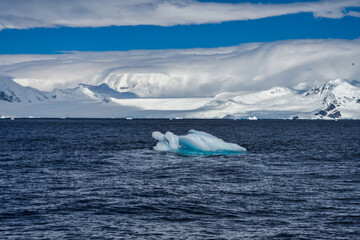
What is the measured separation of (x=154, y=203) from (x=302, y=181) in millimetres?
13078

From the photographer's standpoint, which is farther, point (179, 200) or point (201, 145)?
point (201, 145)

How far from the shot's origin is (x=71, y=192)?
3138 centimetres

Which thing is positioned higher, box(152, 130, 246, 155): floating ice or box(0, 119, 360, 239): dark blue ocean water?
box(152, 130, 246, 155): floating ice

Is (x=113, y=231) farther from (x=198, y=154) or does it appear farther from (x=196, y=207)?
(x=198, y=154)

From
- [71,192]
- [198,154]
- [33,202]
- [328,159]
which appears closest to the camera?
[33,202]

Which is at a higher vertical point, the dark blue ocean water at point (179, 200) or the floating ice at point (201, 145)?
the floating ice at point (201, 145)

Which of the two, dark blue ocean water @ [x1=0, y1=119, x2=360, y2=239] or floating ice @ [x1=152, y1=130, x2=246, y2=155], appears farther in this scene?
floating ice @ [x1=152, y1=130, x2=246, y2=155]

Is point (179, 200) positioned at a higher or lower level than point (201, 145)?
lower

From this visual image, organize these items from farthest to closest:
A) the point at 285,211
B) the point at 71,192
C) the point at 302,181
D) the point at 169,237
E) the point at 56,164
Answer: the point at 56,164 → the point at 302,181 → the point at 71,192 → the point at 285,211 → the point at 169,237

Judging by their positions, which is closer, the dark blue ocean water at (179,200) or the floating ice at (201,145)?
the dark blue ocean water at (179,200)

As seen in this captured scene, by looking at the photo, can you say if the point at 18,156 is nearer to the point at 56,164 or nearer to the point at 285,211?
the point at 56,164

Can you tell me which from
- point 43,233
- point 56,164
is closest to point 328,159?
point 56,164

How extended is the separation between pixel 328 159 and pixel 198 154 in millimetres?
14112

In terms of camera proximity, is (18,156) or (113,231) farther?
(18,156)
